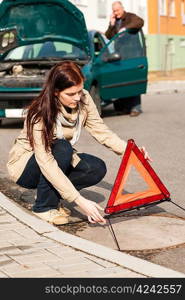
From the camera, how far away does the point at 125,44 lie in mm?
13688

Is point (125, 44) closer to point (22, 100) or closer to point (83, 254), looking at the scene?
point (22, 100)

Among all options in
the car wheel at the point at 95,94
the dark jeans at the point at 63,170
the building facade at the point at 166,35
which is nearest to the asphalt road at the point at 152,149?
the dark jeans at the point at 63,170

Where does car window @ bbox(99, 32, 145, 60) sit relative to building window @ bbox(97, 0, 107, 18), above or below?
above

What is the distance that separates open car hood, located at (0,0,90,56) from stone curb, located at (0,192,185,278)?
6904 millimetres

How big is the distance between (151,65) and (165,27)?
2.83m

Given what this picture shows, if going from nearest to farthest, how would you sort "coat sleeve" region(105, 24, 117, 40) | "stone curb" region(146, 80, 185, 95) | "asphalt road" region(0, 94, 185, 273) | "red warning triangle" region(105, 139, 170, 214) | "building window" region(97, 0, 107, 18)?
"red warning triangle" region(105, 139, 170, 214) → "asphalt road" region(0, 94, 185, 273) → "coat sleeve" region(105, 24, 117, 40) → "stone curb" region(146, 80, 185, 95) → "building window" region(97, 0, 107, 18)

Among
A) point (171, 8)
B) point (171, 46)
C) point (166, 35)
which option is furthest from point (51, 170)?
point (171, 8)

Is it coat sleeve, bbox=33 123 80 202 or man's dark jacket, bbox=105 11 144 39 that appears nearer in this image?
coat sleeve, bbox=33 123 80 202

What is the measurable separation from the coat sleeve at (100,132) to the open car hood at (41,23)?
22.3ft

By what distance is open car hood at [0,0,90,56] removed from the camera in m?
12.7

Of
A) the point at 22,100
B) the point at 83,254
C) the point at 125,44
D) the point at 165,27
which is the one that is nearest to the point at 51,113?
the point at 83,254

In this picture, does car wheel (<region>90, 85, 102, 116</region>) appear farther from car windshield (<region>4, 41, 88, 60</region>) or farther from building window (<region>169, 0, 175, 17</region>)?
building window (<region>169, 0, 175, 17</region>)

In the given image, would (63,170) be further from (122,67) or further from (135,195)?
(122,67)

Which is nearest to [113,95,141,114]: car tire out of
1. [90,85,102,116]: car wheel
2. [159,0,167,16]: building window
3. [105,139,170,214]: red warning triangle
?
[90,85,102,116]: car wheel
